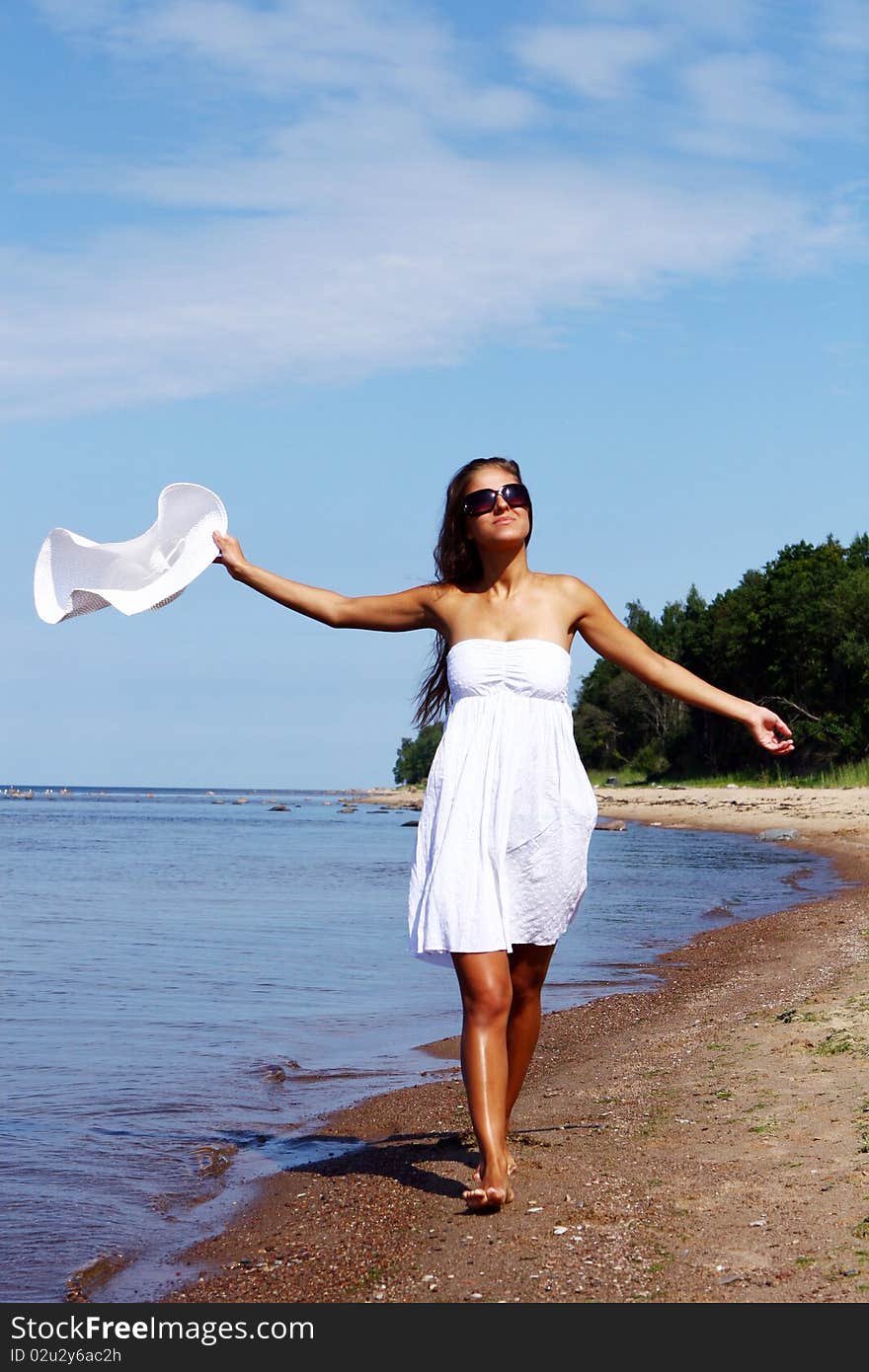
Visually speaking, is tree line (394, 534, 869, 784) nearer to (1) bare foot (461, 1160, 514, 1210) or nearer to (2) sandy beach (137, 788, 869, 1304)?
(2) sandy beach (137, 788, 869, 1304)

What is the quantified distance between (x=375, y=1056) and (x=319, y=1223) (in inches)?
158

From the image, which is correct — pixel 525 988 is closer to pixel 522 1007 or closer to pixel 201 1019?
pixel 522 1007

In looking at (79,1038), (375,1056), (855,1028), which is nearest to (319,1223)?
(855,1028)

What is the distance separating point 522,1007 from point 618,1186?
70 cm

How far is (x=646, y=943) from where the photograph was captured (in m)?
14.8

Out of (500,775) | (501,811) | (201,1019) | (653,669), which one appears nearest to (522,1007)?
(501,811)

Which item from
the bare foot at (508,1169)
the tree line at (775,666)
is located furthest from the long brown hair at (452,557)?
the tree line at (775,666)

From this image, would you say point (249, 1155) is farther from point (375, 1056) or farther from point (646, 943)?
point (646, 943)

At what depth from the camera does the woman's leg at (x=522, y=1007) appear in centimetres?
489

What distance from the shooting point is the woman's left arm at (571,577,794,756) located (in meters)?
5.00

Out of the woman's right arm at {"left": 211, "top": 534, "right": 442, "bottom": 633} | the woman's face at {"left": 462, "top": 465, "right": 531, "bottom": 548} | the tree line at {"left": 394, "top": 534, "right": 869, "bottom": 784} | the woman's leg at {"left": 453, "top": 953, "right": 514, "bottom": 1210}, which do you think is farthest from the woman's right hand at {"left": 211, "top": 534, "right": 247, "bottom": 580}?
the tree line at {"left": 394, "top": 534, "right": 869, "bottom": 784}

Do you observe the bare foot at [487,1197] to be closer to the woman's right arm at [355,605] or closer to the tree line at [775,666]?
the woman's right arm at [355,605]

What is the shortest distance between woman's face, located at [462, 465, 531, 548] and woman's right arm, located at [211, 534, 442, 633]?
0.90 feet

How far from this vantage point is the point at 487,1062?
461 centimetres
